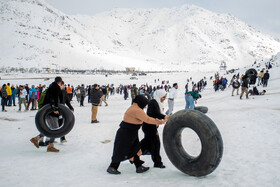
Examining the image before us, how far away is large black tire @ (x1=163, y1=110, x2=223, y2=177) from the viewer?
2.94 m

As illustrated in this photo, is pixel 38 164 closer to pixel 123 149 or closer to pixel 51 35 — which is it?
pixel 123 149

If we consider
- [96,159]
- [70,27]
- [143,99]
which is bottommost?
[96,159]

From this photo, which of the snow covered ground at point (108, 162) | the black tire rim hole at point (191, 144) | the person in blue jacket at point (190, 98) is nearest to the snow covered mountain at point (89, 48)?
the person in blue jacket at point (190, 98)

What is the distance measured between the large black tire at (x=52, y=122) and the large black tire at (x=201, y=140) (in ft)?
8.53

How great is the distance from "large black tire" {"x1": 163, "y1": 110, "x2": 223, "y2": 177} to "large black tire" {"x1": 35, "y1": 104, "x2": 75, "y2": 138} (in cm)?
260

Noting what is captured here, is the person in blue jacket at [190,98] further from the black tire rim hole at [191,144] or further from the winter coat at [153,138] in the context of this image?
the winter coat at [153,138]

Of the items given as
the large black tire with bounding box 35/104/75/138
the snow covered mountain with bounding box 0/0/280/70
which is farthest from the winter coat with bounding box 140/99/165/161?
the snow covered mountain with bounding box 0/0/280/70

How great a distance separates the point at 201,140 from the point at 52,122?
361 cm

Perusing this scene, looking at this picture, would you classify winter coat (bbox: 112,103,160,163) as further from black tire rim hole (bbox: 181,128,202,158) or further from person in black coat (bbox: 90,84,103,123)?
person in black coat (bbox: 90,84,103,123)

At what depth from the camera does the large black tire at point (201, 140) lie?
9.64 ft

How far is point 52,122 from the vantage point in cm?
508

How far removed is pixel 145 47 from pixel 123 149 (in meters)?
188

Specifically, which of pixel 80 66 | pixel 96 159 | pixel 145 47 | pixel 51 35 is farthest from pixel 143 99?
pixel 145 47

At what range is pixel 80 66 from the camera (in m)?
104
